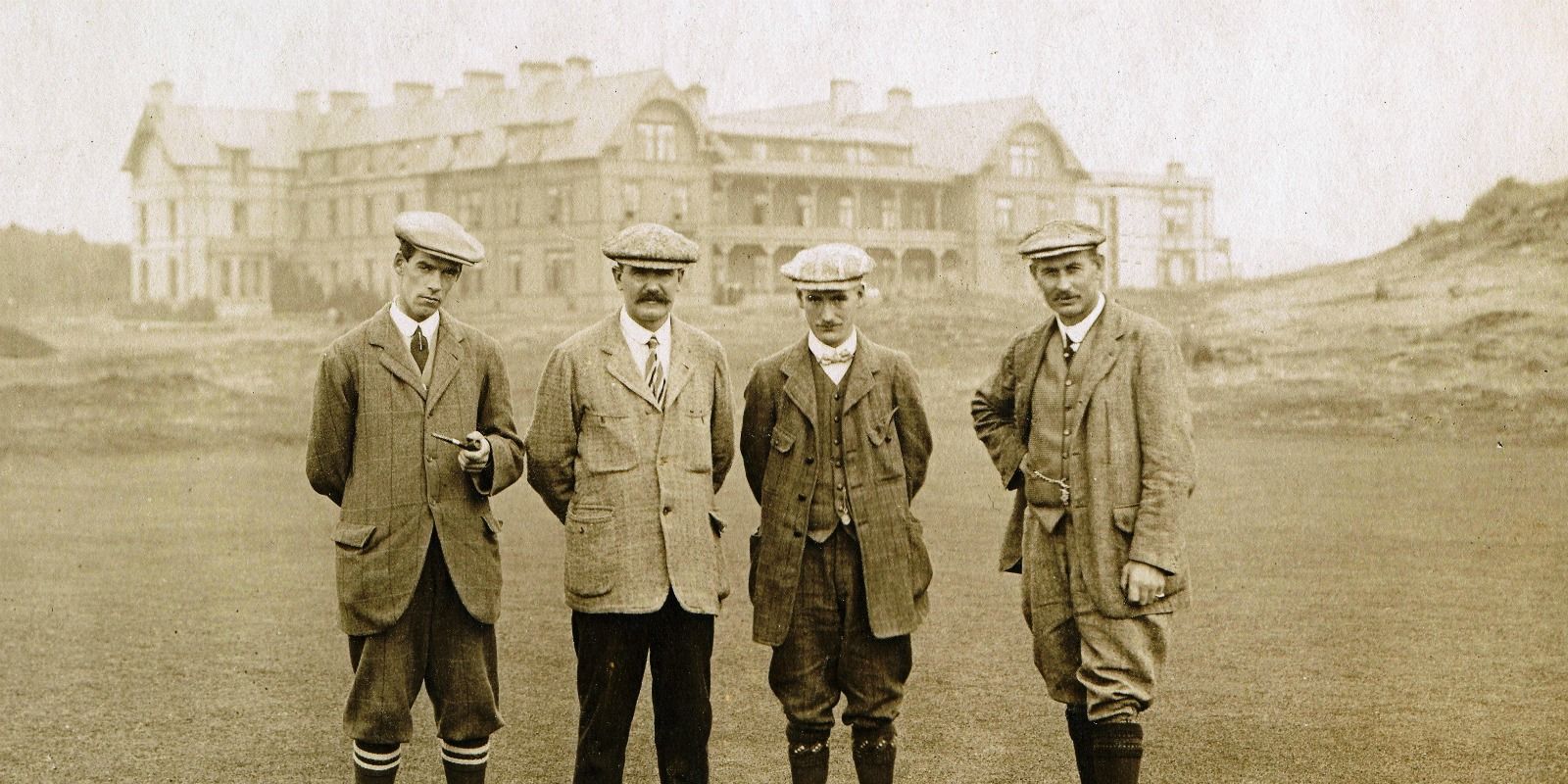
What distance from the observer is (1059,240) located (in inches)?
174

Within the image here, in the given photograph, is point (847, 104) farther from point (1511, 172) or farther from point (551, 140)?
point (1511, 172)

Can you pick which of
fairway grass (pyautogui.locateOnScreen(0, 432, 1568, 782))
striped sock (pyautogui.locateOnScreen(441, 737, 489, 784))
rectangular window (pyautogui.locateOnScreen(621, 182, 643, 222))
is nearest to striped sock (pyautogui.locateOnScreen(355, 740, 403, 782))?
striped sock (pyautogui.locateOnScreen(441, 737, 489, 784))

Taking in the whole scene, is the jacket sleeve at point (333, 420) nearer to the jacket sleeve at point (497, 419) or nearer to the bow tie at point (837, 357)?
the jacket sleeve at point (497, 419)

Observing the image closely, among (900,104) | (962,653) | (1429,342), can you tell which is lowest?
(962,653)

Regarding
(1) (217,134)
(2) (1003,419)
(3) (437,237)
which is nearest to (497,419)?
(3) (437,237)

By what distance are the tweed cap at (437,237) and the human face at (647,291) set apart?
0.45 metres

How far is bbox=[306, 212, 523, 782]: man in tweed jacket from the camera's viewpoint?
14.3 ft

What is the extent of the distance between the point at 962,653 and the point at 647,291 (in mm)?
3702

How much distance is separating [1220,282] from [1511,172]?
8.83 m

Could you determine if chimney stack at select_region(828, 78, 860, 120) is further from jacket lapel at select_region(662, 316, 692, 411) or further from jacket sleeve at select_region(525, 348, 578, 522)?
jacket sleeve at select_region(525, 348, 578, 522)

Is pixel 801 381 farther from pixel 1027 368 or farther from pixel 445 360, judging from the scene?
pixel 445 360

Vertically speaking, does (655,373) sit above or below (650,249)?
below

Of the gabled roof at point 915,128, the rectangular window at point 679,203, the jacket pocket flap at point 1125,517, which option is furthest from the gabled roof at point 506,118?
the jacket pocket flap at point 1125,517

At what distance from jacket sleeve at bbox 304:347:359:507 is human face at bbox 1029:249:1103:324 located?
2.19 meters
